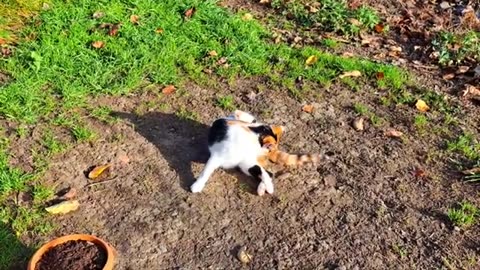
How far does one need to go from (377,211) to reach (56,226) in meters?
1.99

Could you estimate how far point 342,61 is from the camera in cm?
510

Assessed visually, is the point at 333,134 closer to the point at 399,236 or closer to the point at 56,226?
the point at 399,236

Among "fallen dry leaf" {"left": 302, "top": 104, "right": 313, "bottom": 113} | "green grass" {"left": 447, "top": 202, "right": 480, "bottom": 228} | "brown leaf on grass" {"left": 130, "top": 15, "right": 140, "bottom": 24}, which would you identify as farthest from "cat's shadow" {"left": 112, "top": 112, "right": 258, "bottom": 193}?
"brown leaf on grass" {"left": 130, "top": 15, "right": 140, "bottom": 24}

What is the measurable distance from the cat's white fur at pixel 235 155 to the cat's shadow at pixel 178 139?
117 millimetres

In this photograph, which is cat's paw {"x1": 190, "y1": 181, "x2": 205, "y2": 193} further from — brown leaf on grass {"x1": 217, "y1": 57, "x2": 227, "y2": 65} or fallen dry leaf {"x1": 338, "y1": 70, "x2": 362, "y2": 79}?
fallen dry leaf {"x1": 338, "y1": 70, "x2": 362, "y2": 79}

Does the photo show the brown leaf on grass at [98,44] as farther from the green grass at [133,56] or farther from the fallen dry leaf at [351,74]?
the fallen dry leaf at [351,74]

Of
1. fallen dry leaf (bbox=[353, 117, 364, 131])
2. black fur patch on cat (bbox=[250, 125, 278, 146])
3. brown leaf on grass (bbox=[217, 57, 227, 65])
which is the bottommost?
fallen dry leaf (bbox=[353, 117, 364, 131])

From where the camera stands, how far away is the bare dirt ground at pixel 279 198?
11.1 ft

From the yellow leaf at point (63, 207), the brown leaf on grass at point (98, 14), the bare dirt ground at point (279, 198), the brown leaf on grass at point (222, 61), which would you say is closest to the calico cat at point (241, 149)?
the bare dirt ground at point (279, 198)

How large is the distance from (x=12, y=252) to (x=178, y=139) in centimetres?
140

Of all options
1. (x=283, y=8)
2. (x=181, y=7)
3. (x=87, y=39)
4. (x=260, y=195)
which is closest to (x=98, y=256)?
(x=260, y=195)

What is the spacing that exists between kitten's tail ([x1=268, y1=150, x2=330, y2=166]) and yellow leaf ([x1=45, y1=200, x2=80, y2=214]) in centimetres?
132

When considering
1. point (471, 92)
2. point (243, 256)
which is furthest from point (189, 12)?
point (243, 256)

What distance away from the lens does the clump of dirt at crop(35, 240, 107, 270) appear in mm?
2891
